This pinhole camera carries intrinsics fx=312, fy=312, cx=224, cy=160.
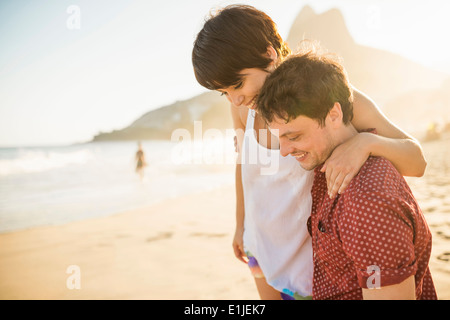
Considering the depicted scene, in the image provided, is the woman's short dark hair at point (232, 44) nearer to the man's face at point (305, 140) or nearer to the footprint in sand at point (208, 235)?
the man's face at point (305, 140)

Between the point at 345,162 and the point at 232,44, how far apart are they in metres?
0.90

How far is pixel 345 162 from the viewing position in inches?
47.6

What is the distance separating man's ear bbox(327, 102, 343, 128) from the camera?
4.38 feet

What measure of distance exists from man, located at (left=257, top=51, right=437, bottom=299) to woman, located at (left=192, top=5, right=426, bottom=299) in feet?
0.40

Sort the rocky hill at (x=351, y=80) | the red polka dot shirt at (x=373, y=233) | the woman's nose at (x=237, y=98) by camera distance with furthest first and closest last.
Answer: the rocky hill at (x=351, y=80)
the woman's nose at (x=237, y=98)
the red polka dot shirt at (x=373, y=233)

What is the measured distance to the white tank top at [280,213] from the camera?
152 centimetres

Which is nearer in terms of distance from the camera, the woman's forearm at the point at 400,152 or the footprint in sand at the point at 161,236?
the woman's forearm at the point at 400,152

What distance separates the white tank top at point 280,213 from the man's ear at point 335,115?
0.25 metres

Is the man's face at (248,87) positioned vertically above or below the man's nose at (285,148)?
above

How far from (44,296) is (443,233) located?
17.9 ft

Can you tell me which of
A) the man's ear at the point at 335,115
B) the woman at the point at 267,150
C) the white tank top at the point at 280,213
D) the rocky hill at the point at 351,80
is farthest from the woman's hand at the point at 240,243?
the rocky hill at the point at 351,80

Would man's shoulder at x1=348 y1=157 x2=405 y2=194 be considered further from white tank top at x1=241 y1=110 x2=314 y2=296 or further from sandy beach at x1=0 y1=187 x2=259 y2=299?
sandy beach at x1=0 y1=187 x2=259 y2=299

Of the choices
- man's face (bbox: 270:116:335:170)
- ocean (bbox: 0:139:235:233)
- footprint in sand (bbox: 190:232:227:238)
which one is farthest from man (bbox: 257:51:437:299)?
ocean (bbox: 0:139:235:233)
